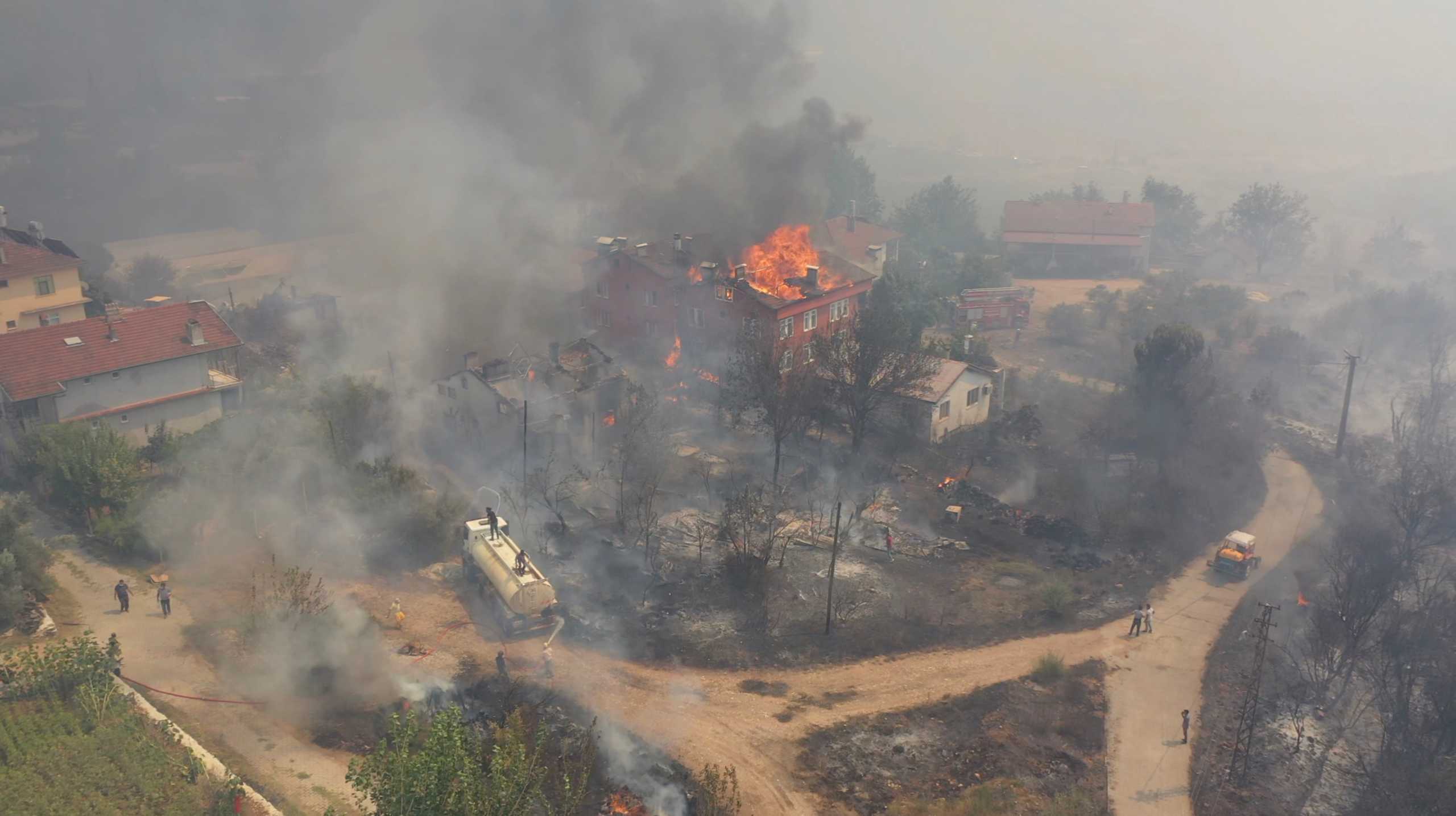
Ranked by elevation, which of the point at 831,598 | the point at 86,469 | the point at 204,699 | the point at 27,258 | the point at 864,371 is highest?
the point at 27,258

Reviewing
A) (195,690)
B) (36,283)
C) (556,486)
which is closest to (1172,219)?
(556,486)

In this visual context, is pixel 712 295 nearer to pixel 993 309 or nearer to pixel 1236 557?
pixel 993 309

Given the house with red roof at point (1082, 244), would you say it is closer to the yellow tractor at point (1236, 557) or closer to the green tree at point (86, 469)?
the yellow tractor at point (1236, 557)

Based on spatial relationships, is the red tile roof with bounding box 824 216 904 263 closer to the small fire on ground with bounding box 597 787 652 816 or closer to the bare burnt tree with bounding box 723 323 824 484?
the bare burnt tree with bounding box 723 323 824 484

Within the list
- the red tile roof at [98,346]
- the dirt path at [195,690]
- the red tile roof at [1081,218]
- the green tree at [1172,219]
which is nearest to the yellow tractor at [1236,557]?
the dirt path at [195,690]

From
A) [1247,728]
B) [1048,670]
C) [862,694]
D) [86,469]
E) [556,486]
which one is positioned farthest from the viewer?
[556,486]
